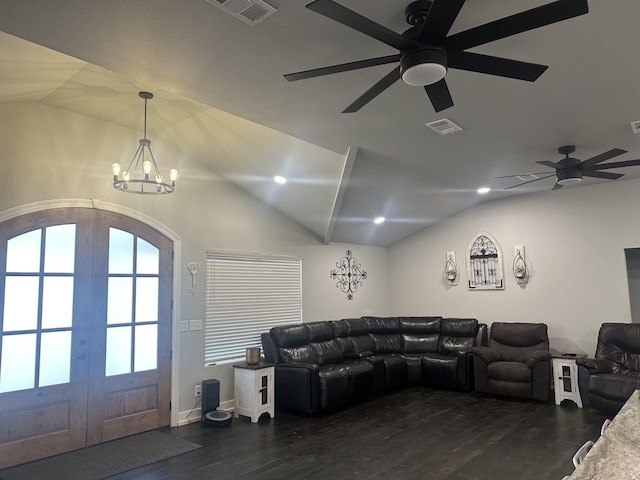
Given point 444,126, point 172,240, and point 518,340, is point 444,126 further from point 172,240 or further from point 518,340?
point 518,340

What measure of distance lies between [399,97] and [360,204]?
2851 mm

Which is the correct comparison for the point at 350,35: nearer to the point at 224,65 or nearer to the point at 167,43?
the point at 224,65

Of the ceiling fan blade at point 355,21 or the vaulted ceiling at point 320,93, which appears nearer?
the ceiling fan blade at point 355,21

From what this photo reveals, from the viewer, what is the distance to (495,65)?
219 cm

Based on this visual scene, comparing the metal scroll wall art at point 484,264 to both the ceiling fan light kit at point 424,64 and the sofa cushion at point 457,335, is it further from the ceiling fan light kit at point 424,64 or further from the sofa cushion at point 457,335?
the ceiling fan light kit at point 424,64

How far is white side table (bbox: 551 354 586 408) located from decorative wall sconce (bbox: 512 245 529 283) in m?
1.40

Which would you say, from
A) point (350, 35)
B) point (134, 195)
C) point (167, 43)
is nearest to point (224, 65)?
point (167, 43)

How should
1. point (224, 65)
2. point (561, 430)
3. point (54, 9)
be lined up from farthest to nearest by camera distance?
point (561, 430)
point (224, 65)
point (54, 9)

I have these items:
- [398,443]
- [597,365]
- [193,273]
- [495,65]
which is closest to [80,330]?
[193,273]

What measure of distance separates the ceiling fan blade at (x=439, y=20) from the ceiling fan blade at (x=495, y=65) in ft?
0.60

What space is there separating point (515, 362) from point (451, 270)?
1983mm

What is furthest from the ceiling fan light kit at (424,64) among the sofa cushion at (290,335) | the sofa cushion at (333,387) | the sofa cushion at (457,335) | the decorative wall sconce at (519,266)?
the sofa cushion at (457,335)

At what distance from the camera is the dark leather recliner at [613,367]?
479 centimetres

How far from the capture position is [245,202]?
605cm
